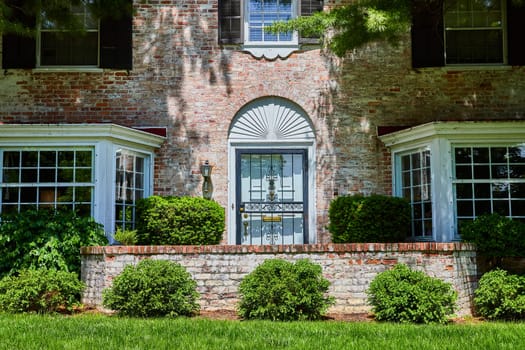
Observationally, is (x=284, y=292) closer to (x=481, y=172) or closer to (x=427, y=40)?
(x=481, y=172)

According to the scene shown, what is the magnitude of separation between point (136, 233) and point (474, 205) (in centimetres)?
610

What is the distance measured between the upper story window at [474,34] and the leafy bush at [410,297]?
5766 mm

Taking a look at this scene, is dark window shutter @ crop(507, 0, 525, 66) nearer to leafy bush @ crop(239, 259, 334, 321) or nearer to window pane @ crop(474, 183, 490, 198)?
window pane @ crop(474, 183, 490, 198)

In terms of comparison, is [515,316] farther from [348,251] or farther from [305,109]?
[305,109]

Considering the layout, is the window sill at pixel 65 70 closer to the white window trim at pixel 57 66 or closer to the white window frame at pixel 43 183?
the white window trim at pixel 57 66

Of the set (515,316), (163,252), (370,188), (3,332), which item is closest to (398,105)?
(370,188)

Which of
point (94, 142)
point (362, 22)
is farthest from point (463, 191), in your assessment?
point (94, 142)

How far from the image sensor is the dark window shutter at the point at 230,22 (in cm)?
1273

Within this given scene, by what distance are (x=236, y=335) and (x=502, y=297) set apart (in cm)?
439

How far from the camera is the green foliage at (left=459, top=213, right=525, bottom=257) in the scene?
9609 millimetres

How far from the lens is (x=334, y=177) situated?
41.2 ft

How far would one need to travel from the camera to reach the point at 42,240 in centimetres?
973

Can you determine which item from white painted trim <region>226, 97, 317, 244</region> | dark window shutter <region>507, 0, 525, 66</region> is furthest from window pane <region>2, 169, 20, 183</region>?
dark window shutter <region>507, 0, 525, 66</region>

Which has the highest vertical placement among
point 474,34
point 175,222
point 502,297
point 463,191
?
point 474,34
